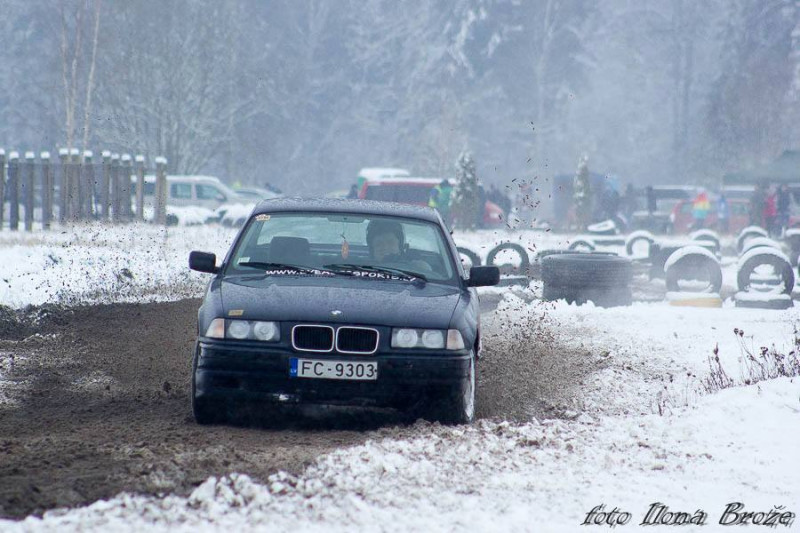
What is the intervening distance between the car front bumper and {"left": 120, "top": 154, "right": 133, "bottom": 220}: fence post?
21.0m

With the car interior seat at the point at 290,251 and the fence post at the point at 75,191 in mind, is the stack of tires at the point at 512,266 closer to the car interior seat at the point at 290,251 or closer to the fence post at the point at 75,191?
the car interior seat at the point at 290,251

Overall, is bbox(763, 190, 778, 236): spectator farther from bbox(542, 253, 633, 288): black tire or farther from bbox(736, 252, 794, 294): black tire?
bbox(542, 253, 633, 288): black tire

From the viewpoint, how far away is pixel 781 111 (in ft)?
192

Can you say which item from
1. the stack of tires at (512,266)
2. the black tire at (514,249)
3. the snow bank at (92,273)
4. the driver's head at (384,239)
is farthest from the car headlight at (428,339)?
the black tire at (514,249)

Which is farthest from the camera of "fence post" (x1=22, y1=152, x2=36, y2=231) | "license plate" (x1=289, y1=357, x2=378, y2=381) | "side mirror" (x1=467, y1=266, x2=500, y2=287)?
"fence post" (x1=22, y1=152, x2=36, y2=231)

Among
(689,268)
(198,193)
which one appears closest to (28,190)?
(198,193)

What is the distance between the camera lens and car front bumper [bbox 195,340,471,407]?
20.1 feet

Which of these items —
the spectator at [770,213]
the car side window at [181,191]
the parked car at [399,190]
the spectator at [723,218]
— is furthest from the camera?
the car side window at [181,191]

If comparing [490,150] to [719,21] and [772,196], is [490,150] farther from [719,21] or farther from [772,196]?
[772,196]

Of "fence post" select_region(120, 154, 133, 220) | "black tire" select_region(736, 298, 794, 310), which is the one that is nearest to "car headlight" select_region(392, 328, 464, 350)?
"black tire" select_region(736, 298, 794, 310)

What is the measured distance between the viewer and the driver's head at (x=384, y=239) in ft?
24.1

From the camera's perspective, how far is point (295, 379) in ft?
20.1

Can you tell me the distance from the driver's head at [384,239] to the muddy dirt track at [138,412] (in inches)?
45.1

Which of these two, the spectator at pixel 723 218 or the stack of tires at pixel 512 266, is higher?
the spectator at pixel 723 218
